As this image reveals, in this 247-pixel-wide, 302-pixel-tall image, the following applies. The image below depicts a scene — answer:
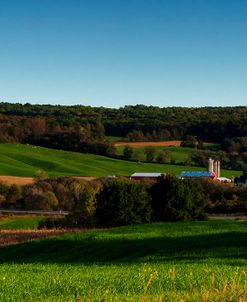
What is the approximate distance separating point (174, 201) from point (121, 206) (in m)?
5.18

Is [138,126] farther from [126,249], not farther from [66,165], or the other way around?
[126,249]

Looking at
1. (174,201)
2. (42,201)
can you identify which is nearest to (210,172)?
(42,201)

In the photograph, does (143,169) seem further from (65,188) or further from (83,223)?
(83,223)

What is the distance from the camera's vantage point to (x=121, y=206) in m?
52.4

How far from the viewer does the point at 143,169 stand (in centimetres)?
11662

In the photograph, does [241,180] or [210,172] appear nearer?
[241,180]

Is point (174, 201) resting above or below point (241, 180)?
above

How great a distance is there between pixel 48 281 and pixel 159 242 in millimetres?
14507

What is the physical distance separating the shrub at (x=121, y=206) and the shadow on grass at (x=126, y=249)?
19366 mm

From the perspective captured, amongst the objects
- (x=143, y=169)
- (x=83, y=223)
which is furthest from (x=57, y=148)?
(x=83, y=223)

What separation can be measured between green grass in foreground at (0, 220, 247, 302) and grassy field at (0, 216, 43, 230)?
24.8 metres

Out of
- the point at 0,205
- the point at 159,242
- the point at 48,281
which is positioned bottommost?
the point at 0,205

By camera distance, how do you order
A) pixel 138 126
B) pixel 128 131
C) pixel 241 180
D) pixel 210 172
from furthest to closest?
pixel 138 126, pixel 128 131, pixel 210 172, pixel 241 180

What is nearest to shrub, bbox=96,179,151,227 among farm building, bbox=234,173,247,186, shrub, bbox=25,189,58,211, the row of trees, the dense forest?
the row of trees
